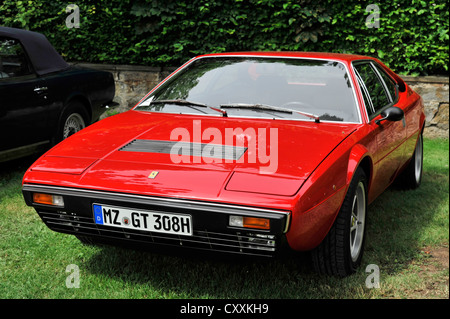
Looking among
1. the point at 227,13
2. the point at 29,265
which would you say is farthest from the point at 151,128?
the point at 227,13

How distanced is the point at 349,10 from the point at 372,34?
466mm

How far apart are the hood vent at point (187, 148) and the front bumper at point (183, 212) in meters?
0.38

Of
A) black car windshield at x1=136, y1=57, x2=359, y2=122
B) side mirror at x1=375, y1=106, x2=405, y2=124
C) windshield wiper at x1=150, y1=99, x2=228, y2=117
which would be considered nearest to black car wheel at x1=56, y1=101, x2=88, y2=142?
black car windshield at x1=136, y1=57, x2=359, y2=122

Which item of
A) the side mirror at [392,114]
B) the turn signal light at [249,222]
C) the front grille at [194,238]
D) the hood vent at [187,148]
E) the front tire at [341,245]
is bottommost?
the front tire at [341,245]

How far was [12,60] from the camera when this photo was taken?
17.1 ft

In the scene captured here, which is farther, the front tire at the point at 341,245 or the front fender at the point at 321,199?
the front tire at the point at 341,245

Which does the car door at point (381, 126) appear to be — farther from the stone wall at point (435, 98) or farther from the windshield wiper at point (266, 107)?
the stone wall at point (435, 98)

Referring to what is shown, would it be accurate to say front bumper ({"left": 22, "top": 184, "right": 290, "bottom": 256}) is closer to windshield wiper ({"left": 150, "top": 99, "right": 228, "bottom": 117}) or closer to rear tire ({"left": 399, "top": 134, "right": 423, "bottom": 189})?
windshield wiper ({"left": 150, "top": 99, "right": 228, "bottom": 117})

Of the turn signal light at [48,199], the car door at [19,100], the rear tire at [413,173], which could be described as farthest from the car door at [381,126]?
the car door at [19,100]

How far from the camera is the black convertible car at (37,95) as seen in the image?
16.3 feet

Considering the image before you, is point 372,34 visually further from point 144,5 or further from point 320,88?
point 320,88

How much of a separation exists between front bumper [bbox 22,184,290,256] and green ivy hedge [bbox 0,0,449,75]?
5484 mm

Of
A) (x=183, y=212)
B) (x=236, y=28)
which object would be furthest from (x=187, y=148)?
(x=236, y=28)

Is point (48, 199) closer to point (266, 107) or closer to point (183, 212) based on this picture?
point (183, 212)
